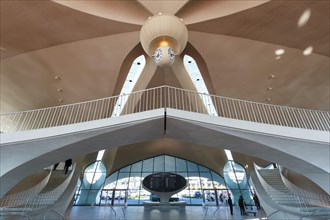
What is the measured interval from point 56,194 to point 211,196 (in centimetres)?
1211

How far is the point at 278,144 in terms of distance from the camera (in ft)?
20.5

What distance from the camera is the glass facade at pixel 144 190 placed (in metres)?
16.3

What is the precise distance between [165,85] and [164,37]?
5119mm

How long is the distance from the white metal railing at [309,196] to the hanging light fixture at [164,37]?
9.32 metres

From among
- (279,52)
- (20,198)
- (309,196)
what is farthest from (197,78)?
(20,198)

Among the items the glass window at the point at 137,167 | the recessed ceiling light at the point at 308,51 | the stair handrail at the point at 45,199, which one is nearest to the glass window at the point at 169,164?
the glass window at the point at 137,167

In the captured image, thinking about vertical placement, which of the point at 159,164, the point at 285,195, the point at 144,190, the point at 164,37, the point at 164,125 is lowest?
the point at 285,195

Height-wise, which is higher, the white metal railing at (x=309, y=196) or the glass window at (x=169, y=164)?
the glass window at (x=169, y=164)

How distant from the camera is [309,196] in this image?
1023cm

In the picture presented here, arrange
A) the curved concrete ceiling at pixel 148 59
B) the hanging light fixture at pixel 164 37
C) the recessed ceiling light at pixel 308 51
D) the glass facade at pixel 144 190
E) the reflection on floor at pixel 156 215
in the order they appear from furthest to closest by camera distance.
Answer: the glass facade at pixel 144 190 → the recessed ceiling light at pixel 308 51 → the reflection on floor at pixel 156 215 → the curved concrete ceiling at pixel 148 59 → the hanging light fixture at pixel 164 37

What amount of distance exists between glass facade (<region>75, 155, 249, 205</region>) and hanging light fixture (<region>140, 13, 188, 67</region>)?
45.1 ft

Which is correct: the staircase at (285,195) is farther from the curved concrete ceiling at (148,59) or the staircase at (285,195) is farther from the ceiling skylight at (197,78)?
the ceiling skylight at (197,78)

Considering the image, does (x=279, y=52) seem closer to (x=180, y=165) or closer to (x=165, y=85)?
(x=165, y=85)

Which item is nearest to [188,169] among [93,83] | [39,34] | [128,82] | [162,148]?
[162,148]
